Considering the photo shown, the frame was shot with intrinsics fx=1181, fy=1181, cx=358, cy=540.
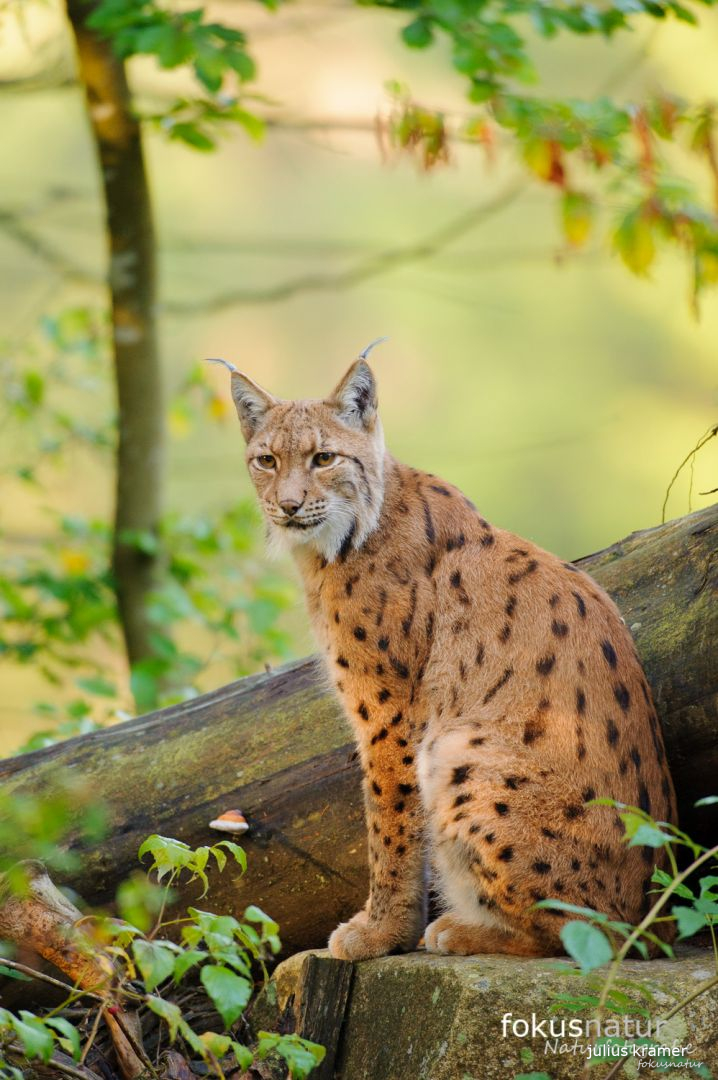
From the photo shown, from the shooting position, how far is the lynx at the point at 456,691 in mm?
3592

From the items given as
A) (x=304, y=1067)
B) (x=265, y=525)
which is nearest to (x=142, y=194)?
(x=265, y=525)

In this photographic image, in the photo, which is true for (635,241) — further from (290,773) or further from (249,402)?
(290,773)

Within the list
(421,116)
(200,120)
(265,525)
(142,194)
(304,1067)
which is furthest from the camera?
(142,194)

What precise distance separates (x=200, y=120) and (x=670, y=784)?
4956 mm

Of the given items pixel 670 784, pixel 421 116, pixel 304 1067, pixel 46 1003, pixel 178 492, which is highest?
pixel 421 116

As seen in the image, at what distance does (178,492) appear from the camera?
52.2 ft

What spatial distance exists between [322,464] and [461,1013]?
2105 millimetres

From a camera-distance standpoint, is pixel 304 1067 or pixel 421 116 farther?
pixel 421 116

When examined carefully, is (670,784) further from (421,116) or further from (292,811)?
(421,116)

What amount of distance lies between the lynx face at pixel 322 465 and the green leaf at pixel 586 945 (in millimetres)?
2269

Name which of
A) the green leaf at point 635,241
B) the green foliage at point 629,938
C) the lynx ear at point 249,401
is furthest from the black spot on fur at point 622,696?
the green leaf at point 635,241

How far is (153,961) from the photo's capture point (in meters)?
2.56

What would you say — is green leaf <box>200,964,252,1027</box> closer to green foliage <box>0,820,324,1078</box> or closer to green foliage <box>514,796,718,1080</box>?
green foliage <box>0,820,324,1078</box>

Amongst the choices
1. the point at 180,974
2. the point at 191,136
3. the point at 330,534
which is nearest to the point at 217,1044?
the point at 180,974
